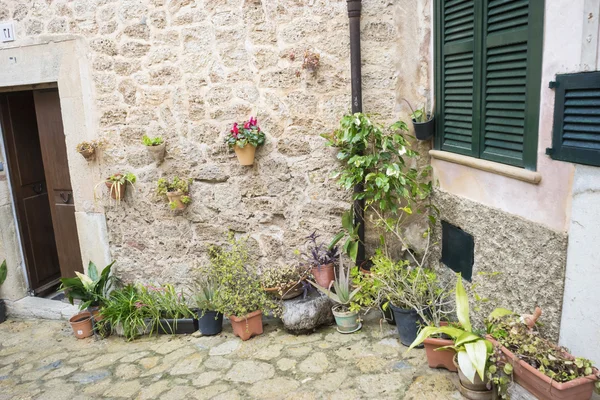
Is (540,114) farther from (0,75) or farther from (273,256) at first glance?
(0,75)

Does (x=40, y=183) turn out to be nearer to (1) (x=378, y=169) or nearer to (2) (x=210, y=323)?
(2) (x=210, y=323)

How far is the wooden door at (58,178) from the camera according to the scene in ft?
16.0

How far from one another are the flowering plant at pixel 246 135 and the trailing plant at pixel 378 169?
589mm

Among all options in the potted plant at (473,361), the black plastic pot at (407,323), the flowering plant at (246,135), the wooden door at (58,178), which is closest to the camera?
the potted plant at (473,361)

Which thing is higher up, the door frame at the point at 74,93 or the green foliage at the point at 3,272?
the door frame at the point at 74,93

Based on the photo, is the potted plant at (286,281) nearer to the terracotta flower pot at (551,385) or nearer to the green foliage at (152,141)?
the green foliage at (152,141)

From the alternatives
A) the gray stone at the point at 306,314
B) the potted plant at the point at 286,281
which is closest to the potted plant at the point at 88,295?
the potted plant at the point at 286,281

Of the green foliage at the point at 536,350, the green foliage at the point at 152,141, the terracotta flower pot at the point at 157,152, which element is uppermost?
the green foliage at the point at 152,141

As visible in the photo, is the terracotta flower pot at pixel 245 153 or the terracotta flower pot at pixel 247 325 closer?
the terracotta flower pot at pixel 247 325

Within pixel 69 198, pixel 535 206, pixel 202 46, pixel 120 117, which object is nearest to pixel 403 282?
pixel 535 206

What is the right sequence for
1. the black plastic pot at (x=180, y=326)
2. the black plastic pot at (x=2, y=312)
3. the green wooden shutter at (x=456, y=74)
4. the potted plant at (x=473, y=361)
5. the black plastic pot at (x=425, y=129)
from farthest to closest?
1. the black plastic pot at (x=2, y=312)
2. the black plastic pot at (x=180, y=326)
3. the black plastic pot at (x=425, y=129)
4. the green wooden shutter at (x=456, y=74)
5. the potted plant at (x=473, y=361)

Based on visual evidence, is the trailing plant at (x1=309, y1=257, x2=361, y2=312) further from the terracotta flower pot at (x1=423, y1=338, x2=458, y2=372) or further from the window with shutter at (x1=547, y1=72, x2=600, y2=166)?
the window with shutter at (x1=547, y1=72, x2=600, y2=166)

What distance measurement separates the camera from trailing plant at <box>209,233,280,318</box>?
384 centimetres

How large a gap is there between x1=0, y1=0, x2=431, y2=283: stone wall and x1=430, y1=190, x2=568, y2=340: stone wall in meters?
1.11
